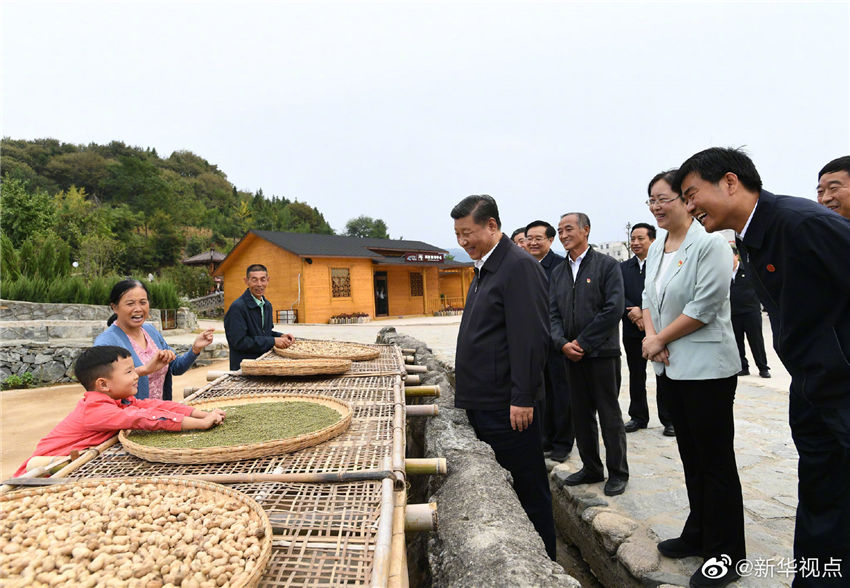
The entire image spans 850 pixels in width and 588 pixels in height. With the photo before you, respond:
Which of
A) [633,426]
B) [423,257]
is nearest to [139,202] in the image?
[423,257]

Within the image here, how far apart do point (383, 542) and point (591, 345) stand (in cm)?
236

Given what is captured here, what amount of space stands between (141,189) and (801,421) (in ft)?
158

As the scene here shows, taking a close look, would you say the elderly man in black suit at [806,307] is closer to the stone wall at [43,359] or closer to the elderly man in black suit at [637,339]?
the elderly man in black suit at [637,339]

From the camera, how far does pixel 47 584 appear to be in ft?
2.97

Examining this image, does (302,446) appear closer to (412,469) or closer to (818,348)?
(412,469)

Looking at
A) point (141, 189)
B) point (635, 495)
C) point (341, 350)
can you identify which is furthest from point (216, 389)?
point (141, 189)

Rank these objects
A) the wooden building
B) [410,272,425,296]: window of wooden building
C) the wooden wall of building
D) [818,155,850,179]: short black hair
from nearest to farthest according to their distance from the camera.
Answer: [818,155,850,179]: short black hair
the wooden wall of building
the wooden building
[410,272,425,296]: window of wooden building

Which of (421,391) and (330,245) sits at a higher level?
(330,245)

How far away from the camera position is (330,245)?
2180cm

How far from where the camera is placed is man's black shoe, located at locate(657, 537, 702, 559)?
222cm

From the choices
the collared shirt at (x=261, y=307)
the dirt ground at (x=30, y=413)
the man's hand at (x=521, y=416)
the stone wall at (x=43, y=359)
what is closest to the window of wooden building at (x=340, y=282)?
the dirt ground at (x=30, y=413)

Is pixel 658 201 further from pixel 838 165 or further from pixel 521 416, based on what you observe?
pixel 521 416

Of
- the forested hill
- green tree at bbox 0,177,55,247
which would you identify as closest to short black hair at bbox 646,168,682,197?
green tree at bbox 0,177,55,247

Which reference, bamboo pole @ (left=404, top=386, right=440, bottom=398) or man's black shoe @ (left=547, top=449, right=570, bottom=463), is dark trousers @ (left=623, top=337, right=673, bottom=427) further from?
bamboo pole @ (left=404, top=386, right=440, bottom=398)
